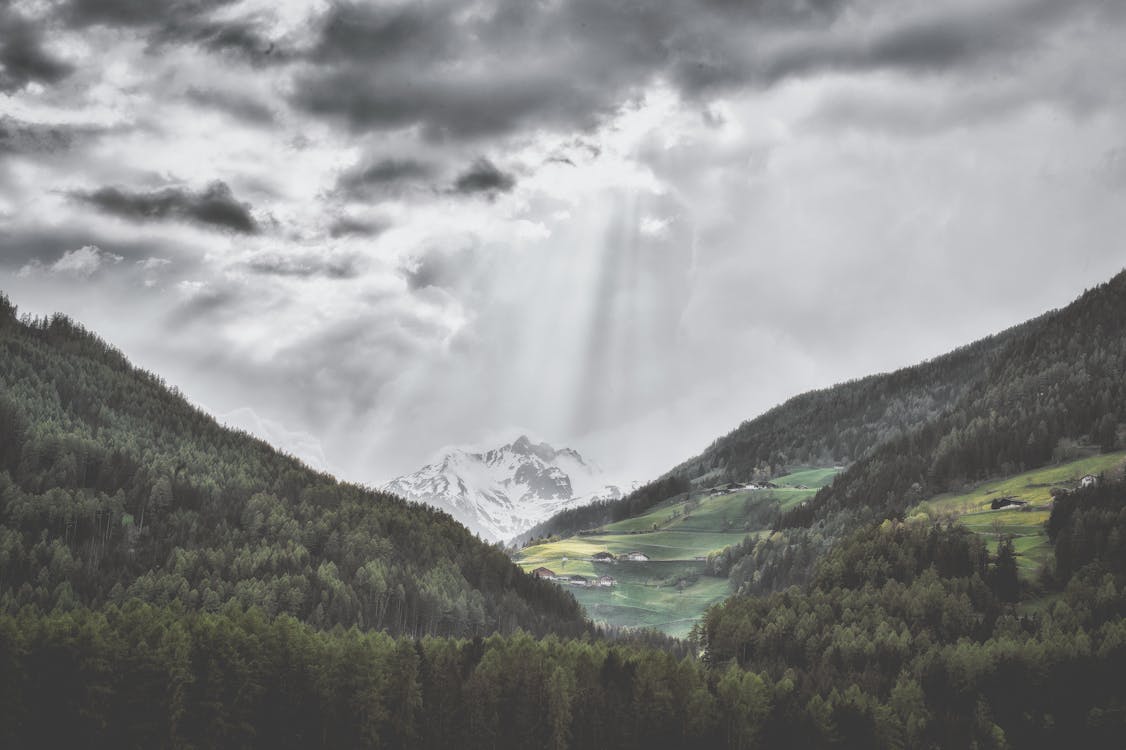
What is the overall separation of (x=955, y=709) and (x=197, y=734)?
10886 centimetres

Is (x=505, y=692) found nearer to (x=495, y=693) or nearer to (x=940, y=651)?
(x=495, y=693)

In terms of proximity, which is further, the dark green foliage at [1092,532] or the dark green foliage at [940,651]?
the dark green foliage at [1092,532]

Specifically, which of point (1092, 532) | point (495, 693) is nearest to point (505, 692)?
point (495, 693)

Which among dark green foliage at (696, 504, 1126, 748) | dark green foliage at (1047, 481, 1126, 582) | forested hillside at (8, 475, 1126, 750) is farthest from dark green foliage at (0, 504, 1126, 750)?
dark green foliage at (1047, 481, 1126, 582)

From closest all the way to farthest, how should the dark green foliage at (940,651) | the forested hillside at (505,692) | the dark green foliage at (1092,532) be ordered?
the forested hillside at (505,692) < the dark green foliage at (940,651) < the dark green foliage at (1092,532)

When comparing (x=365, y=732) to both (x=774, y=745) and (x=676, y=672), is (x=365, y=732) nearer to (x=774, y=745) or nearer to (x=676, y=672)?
(x=676, y=672)

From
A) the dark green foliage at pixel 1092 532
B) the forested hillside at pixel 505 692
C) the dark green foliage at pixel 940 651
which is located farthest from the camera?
the dark green foliage at pixel 1092 532

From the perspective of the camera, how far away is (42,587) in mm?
162875

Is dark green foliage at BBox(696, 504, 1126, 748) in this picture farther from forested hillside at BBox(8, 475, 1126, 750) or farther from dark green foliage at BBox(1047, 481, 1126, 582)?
dark green foliage at BBox(1047, 481, 1126, 582)

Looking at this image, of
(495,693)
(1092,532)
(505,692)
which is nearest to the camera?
(495,693)

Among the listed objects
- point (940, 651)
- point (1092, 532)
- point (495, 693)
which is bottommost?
point (940, 651)

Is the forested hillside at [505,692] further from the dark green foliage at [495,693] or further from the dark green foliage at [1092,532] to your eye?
the dark green foliage at [1092,532]

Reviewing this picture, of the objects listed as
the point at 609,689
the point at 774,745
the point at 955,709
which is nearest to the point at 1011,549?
the point at 955,709

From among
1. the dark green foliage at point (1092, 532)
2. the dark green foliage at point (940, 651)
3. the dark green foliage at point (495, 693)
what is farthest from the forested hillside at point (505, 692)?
the dark green foliage at point (1092, 532)
